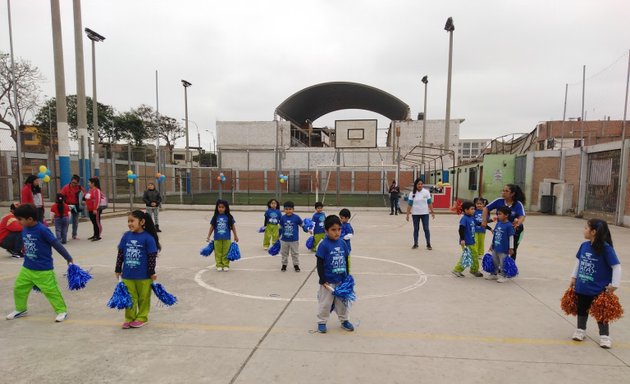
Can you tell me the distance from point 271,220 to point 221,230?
213 centimetres

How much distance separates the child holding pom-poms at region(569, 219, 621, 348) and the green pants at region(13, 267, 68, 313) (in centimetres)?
657

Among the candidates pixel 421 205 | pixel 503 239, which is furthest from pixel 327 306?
pixel 421 205

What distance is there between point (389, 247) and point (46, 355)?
8.13 metres

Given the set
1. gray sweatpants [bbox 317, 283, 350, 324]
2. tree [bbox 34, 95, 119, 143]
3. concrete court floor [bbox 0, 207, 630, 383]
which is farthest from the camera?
tree [bbox 34, 95, 119, 143]

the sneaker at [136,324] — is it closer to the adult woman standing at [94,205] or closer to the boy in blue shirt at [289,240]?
the boy in blue shirt at [289,240]

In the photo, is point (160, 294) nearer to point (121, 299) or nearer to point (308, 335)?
point (121, 299)

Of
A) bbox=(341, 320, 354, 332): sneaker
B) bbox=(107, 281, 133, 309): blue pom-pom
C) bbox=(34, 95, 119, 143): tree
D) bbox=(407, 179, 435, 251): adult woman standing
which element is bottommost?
bbox=(341, 320, 354, 332): sneaker

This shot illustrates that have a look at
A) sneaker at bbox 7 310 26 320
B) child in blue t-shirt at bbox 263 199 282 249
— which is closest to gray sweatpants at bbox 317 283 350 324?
sneaker at bbox 7 310 26 320

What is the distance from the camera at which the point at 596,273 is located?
13.5 ft

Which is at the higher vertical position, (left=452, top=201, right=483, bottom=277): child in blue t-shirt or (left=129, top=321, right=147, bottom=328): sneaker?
(left=452, top=201, right=483, bottom=277): child in blue t-shirt

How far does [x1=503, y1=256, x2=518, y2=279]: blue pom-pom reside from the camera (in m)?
6.52

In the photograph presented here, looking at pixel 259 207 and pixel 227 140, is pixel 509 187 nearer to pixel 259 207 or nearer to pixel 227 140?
pixel 259 207

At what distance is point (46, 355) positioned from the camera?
12.6 feet

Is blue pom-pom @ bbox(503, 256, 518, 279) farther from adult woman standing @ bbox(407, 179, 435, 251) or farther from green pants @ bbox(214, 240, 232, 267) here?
green pants @ bbox(214, 240, 232, 267)
